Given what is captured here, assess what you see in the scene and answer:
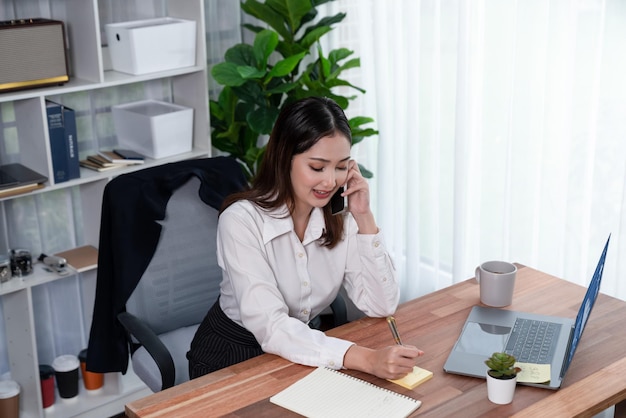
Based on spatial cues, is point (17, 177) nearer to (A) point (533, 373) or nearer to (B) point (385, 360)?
(B) point (385, 360)

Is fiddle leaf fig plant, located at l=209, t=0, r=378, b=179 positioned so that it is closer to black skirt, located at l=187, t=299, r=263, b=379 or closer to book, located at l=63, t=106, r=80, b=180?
book, located at l=63, t=106, r=80, b=180

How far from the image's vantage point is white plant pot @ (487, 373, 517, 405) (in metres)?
1.74

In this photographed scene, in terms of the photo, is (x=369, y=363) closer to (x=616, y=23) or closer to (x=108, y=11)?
(x=616, y=23)

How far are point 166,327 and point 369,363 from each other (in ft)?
2.80

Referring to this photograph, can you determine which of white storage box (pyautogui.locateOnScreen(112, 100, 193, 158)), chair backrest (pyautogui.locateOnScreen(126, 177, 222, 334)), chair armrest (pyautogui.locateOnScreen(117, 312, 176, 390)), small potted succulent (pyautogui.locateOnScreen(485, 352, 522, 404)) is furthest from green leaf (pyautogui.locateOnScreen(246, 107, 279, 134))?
small potted succulent (pyautogui.locateOnScreen(485, 352, 522, 404))

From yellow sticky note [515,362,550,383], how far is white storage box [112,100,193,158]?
178 cm

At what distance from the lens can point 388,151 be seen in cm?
346

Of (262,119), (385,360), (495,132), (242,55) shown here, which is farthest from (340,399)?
(242,55)

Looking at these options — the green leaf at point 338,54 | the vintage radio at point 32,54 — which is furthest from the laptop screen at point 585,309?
the vintage radio at point 32,54

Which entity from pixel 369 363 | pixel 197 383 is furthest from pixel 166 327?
pixel 369 363

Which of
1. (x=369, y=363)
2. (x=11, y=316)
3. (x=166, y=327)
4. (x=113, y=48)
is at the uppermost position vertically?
(x=113, y=48)

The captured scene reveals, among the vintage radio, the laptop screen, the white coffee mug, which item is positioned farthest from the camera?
the vintage radio

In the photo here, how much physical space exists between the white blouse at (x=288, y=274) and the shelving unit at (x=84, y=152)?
1072mm

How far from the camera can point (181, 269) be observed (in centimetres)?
249
